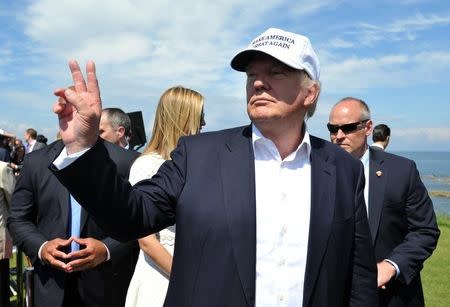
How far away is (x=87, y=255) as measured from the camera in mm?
3479

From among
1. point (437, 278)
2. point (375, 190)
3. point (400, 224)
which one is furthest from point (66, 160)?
point (437, 278)

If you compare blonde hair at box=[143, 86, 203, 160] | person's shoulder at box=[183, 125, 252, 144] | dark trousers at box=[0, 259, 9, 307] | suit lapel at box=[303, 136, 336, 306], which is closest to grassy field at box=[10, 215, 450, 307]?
dark trousers at box=[0, 259, 9, 307]

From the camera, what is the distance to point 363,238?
2.48 meters

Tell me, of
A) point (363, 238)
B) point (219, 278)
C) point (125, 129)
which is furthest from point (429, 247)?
point (125, 129)

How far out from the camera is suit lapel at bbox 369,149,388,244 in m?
3.70

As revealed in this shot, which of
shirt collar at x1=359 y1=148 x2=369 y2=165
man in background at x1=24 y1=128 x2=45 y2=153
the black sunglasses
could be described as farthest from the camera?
man in background at x1=24 y1=128 x2=45 y2=153

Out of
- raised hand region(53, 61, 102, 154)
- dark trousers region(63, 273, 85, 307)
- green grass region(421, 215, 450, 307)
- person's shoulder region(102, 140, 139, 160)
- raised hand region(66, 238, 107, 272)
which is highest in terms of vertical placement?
raised hand region(53, 61, 102, 154)

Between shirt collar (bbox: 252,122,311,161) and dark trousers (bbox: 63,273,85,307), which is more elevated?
shirt collar (bbox: 252,122,311,161)

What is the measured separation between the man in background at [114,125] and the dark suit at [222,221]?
10.4 feet

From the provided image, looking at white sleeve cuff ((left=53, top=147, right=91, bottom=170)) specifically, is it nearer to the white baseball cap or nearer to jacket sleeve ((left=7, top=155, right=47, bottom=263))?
the white baseball cap

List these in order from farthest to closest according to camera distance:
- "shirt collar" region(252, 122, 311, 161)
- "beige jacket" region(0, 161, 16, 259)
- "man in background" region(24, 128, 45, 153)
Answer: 1. "man in background" region(24, 128, 45, 153)
2. "beige jacket" region(0, 161, 16, 259)
3. "shirt collar" region(252, 122, 311, 161)

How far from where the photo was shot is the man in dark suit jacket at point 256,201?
196 centimetres

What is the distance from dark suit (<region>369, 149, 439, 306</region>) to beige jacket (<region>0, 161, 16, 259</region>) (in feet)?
11.6

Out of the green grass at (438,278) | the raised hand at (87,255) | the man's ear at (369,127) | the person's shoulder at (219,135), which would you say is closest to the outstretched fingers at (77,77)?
the person's shoulder at (219,135)
